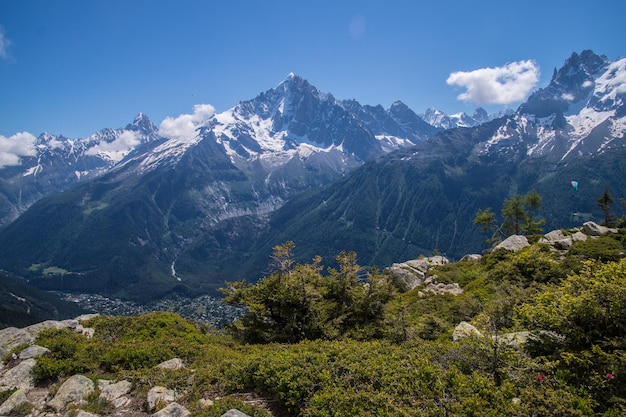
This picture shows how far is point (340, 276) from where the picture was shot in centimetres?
2978

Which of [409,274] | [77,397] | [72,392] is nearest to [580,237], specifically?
[409,274]

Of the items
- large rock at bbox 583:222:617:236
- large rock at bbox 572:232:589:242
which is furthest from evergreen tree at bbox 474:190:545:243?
large rock at bbox 572:232:589:242

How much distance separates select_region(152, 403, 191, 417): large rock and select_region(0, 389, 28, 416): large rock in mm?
7210

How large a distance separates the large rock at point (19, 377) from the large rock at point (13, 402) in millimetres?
1497

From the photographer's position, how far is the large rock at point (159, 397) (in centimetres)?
1441

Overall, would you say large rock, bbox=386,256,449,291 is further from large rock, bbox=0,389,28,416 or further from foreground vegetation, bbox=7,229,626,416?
large rock, bbox=0,389,28,416

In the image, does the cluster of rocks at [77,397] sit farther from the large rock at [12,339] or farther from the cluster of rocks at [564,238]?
the cluster of rocks at [564,238]

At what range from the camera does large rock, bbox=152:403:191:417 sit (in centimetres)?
1304

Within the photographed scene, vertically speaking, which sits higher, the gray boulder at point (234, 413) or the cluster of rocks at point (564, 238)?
the cluster of rocks at point (564, 238)

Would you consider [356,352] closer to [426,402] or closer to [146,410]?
[426,402]

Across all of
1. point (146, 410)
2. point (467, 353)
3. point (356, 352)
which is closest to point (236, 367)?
point (146, 410)

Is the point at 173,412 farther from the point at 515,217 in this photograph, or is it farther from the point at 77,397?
the point at 515,217

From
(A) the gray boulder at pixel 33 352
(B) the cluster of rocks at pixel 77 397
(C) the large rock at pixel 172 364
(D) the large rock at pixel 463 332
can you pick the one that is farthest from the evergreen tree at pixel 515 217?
(A) the gray boulder at pixel 33 352

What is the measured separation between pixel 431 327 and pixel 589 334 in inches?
487
